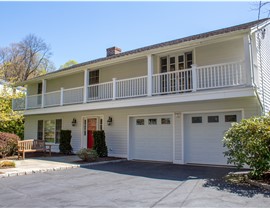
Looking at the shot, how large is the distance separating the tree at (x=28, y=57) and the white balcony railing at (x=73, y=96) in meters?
25.0

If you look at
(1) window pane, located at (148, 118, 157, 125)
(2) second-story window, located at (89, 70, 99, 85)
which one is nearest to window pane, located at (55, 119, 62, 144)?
(2) second-story window, located at (89, 70, 99, 85)

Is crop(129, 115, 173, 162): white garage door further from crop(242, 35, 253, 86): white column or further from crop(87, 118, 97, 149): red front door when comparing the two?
crop(242, 35, 253, 86): white column

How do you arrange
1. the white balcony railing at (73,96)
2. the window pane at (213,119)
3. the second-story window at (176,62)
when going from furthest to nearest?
the white balcony railing at (73,96)
the second-story window at (176,62)
the window pane at (213,119)

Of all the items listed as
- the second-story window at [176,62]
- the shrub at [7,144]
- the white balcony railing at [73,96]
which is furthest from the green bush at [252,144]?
the shrub at [7,144]

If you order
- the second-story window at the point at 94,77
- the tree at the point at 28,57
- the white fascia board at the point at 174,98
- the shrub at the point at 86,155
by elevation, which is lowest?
the shrub at the point at 86,155

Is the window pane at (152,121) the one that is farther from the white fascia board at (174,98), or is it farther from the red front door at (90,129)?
the red front door at (90,129)

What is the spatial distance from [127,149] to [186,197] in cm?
805

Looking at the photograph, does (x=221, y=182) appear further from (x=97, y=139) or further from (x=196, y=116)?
(x=97, y=139)

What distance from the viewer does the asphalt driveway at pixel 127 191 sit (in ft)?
17.7

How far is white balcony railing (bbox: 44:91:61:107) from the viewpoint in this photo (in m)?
16.0

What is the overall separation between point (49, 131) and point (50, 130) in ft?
0.50

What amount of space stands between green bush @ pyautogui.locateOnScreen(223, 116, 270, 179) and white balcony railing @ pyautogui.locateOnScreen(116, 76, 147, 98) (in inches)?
204

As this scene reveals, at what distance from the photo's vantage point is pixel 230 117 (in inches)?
426

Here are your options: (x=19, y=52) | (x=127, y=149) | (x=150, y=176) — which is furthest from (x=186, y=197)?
(x=19, y=52)
